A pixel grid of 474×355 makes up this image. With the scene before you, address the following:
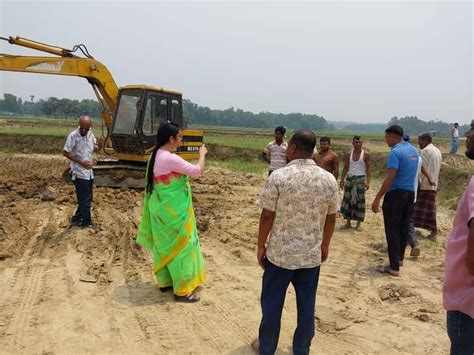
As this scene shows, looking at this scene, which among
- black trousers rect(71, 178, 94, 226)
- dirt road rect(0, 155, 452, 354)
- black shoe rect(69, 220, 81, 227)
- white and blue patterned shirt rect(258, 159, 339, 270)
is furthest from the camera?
black shoe rect(69, 220, 81, 227)

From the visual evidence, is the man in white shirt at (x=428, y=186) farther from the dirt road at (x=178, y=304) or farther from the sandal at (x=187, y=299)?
the sandal at (x=187, y=299)

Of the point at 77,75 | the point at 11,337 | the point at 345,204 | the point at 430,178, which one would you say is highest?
the point at 77,75

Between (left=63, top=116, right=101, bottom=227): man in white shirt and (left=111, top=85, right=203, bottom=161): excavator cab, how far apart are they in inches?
129

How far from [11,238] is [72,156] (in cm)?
151

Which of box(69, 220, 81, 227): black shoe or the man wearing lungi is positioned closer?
box(69, 220, 81, 227): black shoe

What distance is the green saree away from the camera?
3.91 meters

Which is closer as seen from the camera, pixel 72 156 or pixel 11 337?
pixel 11 337

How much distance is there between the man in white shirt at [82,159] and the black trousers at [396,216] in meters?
4.33

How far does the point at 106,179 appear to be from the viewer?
32.7 ft

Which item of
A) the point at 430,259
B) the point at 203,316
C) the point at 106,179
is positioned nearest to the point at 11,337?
the point at 203,316

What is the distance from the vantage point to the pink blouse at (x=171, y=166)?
12.5 ft

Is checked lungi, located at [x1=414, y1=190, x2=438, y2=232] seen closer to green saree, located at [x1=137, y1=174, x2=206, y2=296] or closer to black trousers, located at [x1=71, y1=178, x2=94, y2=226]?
green saree, located at [x1=137, y1=174, x2=206, y2=296]

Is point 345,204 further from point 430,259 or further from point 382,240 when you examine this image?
point 430,259

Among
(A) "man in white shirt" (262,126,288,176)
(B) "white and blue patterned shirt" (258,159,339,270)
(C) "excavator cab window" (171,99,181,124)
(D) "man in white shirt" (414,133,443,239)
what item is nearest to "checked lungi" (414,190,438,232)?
(D) "man in white shirt" (414,133,443,239)
